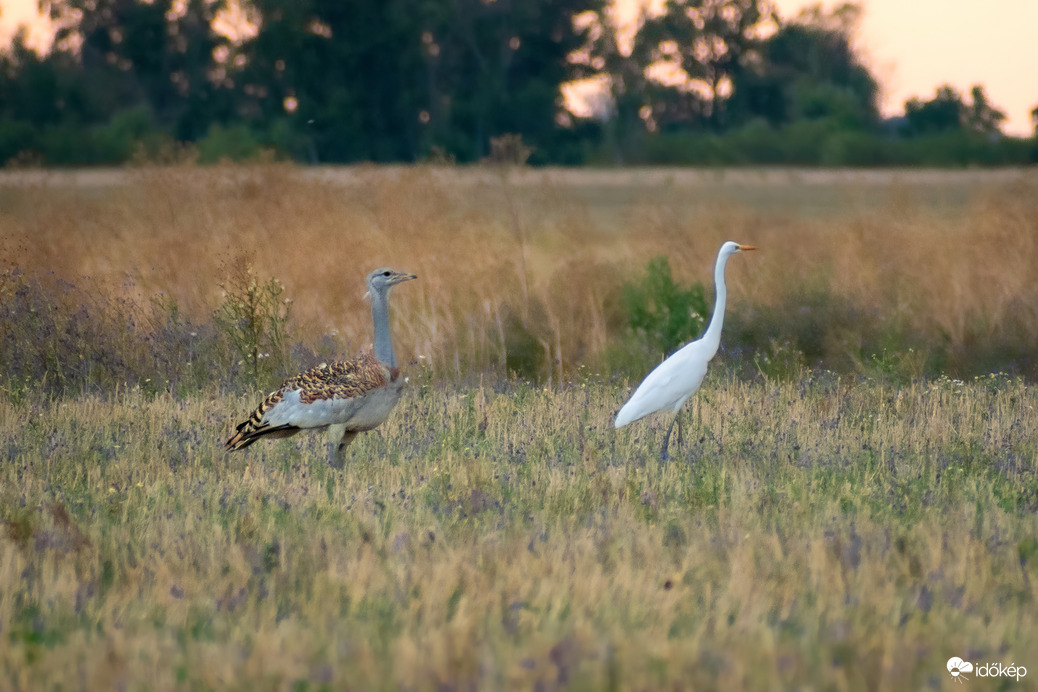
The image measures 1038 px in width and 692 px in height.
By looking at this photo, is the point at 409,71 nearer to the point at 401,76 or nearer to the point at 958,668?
the point at 401,76

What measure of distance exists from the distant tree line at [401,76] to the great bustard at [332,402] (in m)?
23.4

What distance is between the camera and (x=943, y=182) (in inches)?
566

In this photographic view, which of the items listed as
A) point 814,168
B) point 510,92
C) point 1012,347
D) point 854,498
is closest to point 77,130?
point 510,92

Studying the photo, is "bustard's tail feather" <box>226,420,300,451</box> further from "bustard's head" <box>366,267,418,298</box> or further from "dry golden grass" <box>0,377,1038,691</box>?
"bustard's head" <box>366,267,418,298</box>

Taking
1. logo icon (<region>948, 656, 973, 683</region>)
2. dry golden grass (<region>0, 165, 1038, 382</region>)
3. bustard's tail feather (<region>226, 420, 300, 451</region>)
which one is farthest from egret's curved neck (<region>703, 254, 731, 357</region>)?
logo icon (<region>948, 656, 973, 683</region>)

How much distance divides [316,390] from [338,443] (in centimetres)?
65

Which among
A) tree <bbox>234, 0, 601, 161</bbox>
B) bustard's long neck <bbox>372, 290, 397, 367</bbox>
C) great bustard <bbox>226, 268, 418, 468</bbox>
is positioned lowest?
great bustard <bbox>226, 268, 418, 468</bbox>

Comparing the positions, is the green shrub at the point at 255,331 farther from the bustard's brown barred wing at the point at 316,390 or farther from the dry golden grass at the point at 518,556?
the bustard's brown barred wing at the point at 316,390

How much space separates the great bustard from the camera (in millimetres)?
6293

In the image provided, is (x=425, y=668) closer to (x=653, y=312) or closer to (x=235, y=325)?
(x=235, y=325)

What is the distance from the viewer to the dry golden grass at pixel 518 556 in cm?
361

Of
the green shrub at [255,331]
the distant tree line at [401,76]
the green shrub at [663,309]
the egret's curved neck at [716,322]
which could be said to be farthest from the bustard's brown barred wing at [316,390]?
the distant tree line at [401,76]

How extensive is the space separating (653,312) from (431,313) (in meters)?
2.15

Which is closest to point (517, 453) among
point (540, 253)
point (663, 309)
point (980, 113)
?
point (663, 309)
